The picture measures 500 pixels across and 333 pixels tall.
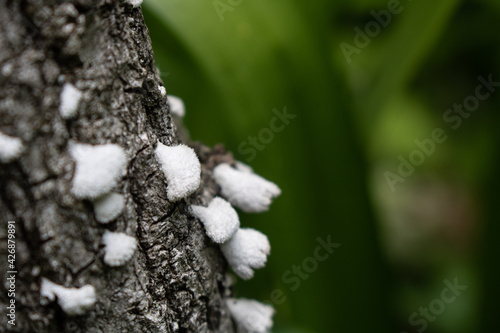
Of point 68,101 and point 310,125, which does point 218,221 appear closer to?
point 68,101

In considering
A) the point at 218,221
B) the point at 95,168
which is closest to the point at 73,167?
the point at 95,168

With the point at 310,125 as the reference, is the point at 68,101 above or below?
above

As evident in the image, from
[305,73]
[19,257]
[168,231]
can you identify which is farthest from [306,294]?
[19,257]

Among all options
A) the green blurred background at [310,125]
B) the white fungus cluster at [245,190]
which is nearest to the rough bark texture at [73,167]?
the white fungus cluster at [245,190]

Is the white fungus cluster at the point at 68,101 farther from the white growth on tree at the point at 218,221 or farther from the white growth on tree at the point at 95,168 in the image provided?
the white growth on tree at the point at 218,221

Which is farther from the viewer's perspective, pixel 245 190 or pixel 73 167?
pixel 245 190

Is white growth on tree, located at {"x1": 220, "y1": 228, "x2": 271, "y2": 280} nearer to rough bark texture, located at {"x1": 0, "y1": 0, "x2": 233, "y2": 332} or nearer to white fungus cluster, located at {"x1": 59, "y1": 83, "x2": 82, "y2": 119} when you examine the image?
rough bark texture, located at {"x1": 0, "y1": 0, "x2": 233, "y2": 332}
